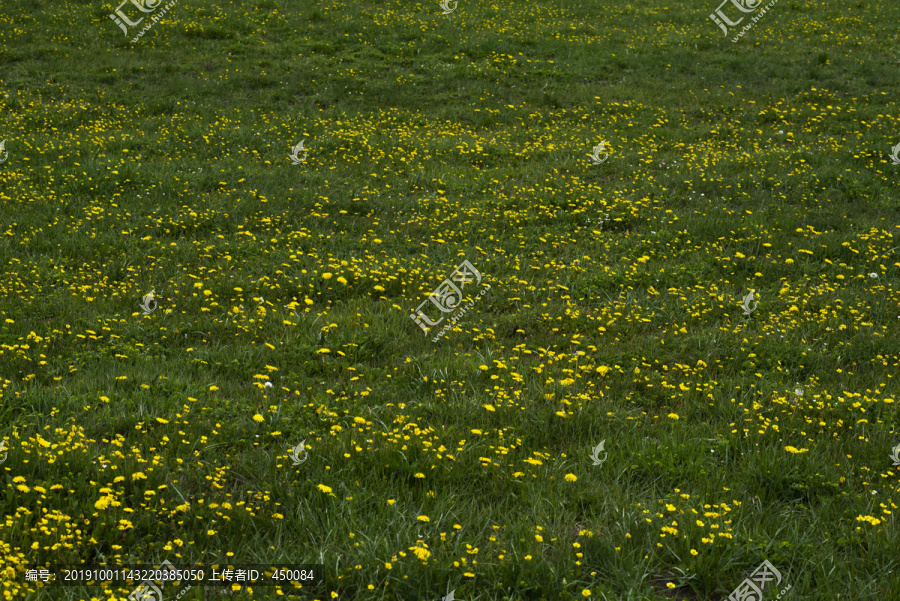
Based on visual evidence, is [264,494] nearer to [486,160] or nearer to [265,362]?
[265,362]

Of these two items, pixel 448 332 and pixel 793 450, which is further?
pixel 448 332

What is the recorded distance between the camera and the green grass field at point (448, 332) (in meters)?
3.63

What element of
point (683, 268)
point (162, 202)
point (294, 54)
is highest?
point (294, 54)

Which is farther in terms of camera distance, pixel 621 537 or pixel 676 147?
Answer: pixel 676 147

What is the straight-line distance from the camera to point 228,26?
57.0ft

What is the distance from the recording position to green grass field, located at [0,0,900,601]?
3.63 m

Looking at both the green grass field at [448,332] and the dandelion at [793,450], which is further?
the dandelion at [793,450]

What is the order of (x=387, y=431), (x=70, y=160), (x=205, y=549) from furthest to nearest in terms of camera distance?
(x=70, y=160) → (x=387, y=431) → (x=205, y=549)

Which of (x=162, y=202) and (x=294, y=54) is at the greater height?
(x=294, y=54)

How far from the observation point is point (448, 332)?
6320 millimetres

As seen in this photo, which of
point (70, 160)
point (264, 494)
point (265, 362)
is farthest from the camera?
point (70, 160)

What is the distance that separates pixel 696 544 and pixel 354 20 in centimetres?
1700

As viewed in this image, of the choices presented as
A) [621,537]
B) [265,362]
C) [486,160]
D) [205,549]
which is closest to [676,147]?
[486,160]

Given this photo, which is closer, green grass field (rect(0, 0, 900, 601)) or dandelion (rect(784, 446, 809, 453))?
green grass field (rect(0, 0, 900, 601))
